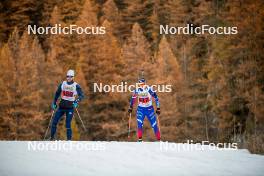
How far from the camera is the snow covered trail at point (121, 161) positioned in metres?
6.97

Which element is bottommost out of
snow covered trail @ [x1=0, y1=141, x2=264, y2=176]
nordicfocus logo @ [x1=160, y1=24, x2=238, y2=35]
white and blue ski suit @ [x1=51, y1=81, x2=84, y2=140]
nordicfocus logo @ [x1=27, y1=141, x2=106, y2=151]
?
snow covered trail @ [x1=0, y1=141, x2=264, y2=176]

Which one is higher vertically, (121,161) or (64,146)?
(64,146)

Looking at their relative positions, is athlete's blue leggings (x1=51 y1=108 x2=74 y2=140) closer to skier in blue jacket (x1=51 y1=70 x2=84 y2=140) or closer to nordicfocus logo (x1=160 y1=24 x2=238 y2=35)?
skier in blue jacket (x1=51 y1=70 x2=84 y2=140)

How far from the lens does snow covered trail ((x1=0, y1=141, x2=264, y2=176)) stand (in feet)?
22.9

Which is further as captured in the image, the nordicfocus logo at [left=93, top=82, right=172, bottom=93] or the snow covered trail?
the nordicfocus logo at [left=93, top=82, right=172, bottom=93]

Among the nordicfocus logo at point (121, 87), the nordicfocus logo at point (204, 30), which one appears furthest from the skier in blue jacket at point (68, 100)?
the nordicfocus logo at point (204, 30)

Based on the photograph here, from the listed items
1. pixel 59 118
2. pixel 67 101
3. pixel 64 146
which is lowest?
pixel 64 146

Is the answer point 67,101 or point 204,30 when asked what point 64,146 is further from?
point 204,30

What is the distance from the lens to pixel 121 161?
770 centimetres

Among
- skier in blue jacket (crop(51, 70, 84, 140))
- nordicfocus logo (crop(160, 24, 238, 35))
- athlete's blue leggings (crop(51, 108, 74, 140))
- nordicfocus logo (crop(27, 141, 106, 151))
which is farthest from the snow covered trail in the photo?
nordicfocus logo (crop(160, 24, 238, 35))

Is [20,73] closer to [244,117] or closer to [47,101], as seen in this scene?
[47,101]

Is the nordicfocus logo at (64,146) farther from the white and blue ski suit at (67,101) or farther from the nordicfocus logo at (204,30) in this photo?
the nordicfocus logo at (204,30)

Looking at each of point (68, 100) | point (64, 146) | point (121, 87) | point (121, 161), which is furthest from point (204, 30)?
point (121, 161)

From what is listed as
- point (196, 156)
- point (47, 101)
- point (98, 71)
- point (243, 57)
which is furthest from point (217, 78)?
point (196, 156)
